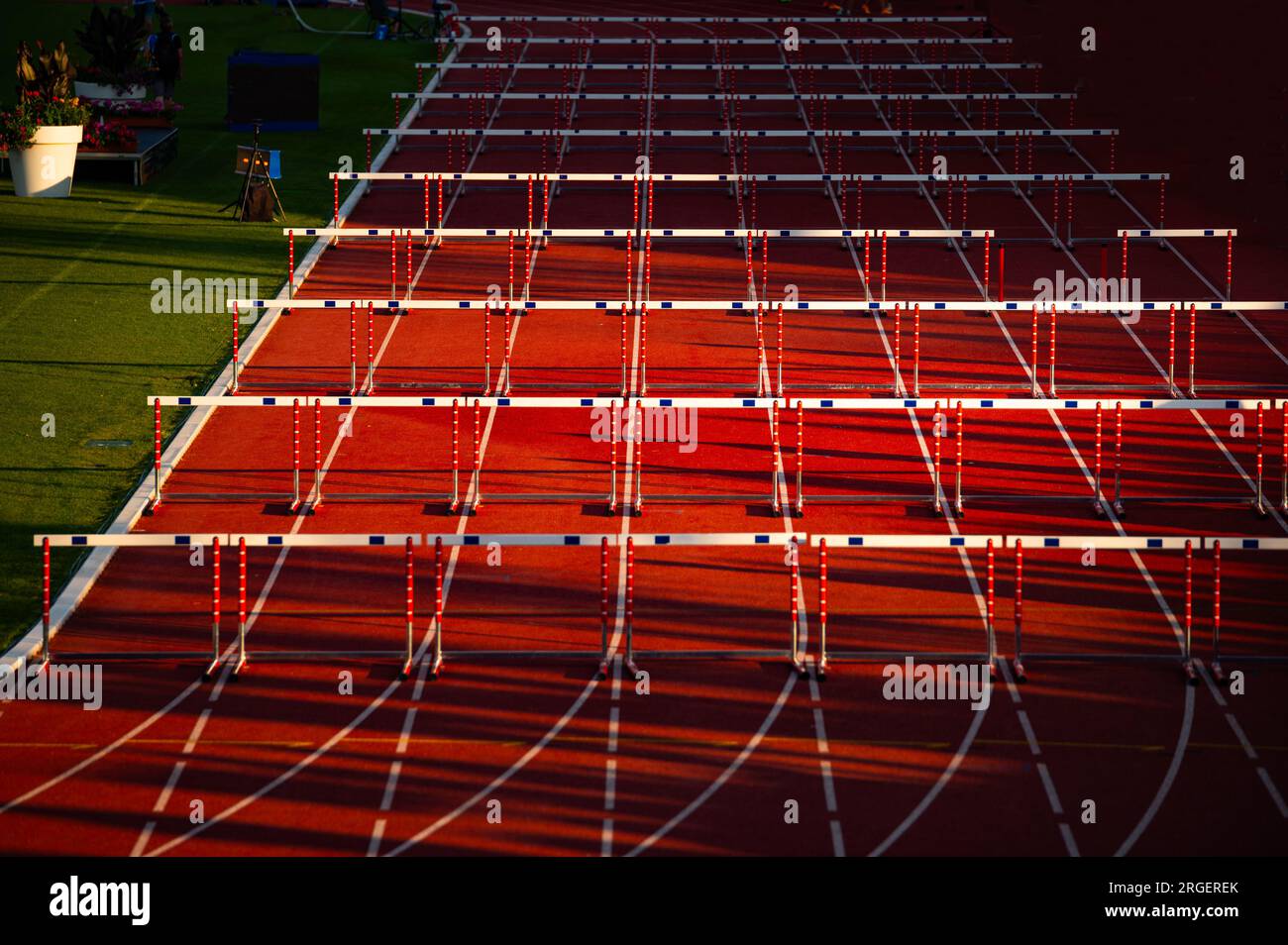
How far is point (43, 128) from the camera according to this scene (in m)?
33.7

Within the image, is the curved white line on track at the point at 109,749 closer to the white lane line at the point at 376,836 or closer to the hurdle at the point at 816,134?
the white lane line at the point at 376,836

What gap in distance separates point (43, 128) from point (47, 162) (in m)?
0.60

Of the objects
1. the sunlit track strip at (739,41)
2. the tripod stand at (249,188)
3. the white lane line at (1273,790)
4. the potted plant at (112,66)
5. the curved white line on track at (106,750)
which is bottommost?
the white lane line at (1273,790)

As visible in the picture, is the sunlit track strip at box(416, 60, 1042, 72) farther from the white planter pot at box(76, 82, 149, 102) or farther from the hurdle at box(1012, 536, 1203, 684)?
the hurdle at box(1012, 536, 1203, 684)

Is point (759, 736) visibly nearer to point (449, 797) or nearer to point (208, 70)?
point (449, 797)

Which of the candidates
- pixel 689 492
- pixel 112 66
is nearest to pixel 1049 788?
pixel 689 492

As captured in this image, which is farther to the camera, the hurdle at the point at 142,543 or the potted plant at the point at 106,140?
the potted plant at the point at 106,140

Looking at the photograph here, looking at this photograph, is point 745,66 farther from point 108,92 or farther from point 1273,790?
point 1273,790

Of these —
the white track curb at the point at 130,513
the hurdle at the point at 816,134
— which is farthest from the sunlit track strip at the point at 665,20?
the white track curb at the point at 130,513

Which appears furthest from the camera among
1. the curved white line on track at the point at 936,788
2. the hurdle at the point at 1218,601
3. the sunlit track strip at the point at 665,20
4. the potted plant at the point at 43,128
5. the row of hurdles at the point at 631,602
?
the sunlit track strip at the point at 665,20

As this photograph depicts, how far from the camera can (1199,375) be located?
2439 cm

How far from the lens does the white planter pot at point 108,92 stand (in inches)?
1511

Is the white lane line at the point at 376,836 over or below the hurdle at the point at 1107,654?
below

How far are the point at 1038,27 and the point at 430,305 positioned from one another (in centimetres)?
2920
